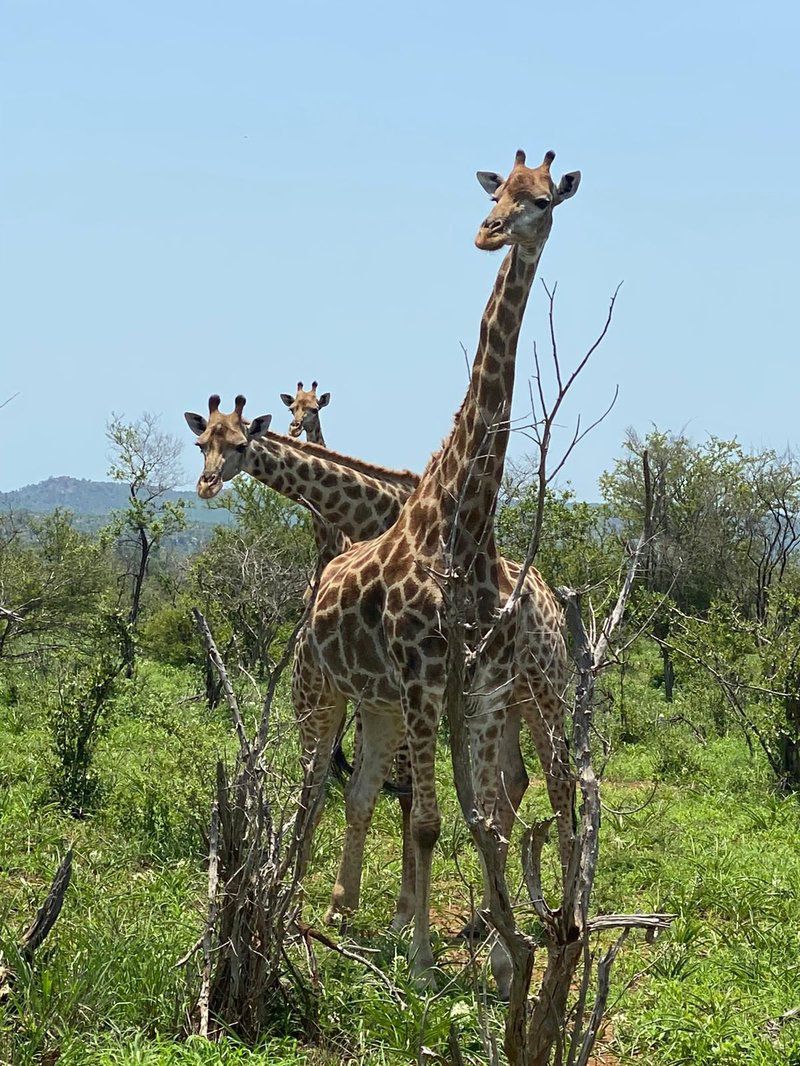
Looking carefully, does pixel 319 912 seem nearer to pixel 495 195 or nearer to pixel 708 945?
pixel 708 945

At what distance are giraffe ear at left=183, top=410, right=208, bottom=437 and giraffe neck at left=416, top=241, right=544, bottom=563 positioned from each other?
2.94 m

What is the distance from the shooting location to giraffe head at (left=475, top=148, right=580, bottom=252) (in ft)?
20.0

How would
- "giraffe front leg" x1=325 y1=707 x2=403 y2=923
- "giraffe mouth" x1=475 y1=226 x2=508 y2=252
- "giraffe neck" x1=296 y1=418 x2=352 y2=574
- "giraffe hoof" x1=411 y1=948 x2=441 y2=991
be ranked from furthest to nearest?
1. "giraffe neck" x1=296 y1=418 x2=352 y2=574
2. "giraffe front leg" x1=325 y1=707 x2=403 y2=923
3. "giraffe mouth" x1=475 y1=226 x2=508 y2=252
4. "giraffe hoof" x1=411 y1=948 x2=441 y2=991

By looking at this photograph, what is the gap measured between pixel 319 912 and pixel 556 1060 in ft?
11.9

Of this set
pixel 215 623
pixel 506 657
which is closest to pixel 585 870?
pixel 506 657

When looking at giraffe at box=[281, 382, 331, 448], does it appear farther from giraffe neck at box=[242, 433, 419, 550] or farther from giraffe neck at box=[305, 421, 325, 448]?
giraffe neck at box=[242, 433, 419, 550]

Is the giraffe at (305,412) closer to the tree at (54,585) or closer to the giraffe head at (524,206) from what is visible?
the tree at (54,585)

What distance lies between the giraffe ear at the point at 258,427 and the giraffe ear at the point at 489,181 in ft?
8.49

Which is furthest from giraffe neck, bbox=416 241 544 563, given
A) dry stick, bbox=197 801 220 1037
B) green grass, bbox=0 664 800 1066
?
dry stick, bbox=197 801 220 1037

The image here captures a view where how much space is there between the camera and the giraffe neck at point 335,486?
8.37 meters

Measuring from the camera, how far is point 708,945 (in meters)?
6.83

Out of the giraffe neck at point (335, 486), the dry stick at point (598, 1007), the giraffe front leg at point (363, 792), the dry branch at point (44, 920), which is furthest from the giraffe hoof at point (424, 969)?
the giraffe neck at point (335, 486)

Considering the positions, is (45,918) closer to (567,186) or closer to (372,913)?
(372,913)

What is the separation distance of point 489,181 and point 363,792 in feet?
12.1
